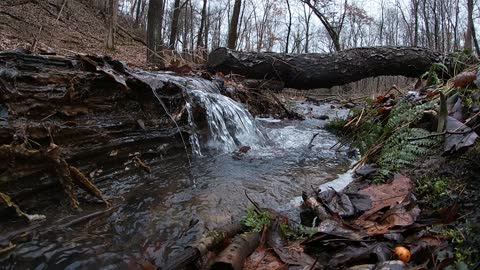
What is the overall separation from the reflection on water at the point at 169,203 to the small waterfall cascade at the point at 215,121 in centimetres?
24

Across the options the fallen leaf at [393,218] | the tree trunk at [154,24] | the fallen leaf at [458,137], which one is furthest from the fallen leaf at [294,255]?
the tree trunk at [154,24]

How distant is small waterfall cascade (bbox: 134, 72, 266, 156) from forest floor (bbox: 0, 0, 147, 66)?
4.64 m

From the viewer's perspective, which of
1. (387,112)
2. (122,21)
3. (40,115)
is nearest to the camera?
(40,115)

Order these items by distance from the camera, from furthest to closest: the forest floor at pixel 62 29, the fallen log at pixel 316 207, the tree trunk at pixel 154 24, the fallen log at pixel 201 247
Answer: the forest floor at pixel 62 29 → the tree trunk at pixel 154 24 → the fallen log at pixel 316 207 → the fallen log at pixel 201 247

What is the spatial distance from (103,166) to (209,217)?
1035mm

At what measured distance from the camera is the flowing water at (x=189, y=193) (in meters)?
1.63

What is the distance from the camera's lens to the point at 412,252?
132 centimetres

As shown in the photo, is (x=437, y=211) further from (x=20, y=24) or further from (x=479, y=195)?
(x=20, y=24)

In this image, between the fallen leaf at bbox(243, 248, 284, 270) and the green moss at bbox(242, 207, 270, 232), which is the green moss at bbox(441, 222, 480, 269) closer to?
the fallen leaf at bbox(243, 248, 284, 270)

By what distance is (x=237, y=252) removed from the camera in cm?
152

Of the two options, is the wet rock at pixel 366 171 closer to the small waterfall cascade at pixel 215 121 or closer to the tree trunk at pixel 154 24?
the small waterfall cascade at pixel 215 121

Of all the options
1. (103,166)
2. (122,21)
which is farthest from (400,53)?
(122,21)

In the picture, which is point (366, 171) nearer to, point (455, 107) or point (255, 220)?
point (455, 107)


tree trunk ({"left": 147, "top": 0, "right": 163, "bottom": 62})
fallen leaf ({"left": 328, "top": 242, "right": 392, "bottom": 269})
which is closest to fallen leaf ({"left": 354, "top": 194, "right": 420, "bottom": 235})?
fallen leaf ({"left": 328, "top": 242, "right": 392, "bottom": 269})
